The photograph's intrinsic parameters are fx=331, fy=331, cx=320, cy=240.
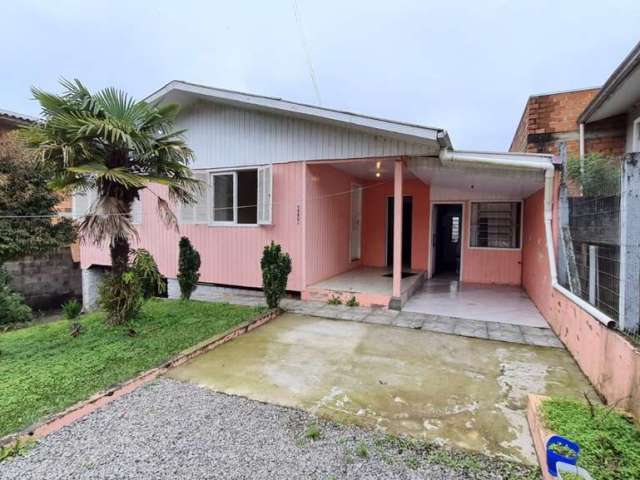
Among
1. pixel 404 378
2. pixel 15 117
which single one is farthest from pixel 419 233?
pixel 15 117

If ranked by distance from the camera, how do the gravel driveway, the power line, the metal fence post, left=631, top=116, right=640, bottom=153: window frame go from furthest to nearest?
the power line → left=631, top=116, right=640, bottom=153: window frame → the metal fence post → the gravel driveway

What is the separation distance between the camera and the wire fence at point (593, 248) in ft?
9.58

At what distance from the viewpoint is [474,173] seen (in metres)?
5.86

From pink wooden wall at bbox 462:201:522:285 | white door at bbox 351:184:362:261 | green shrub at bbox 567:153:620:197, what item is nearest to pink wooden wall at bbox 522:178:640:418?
green shrub at bbox 567:153:620:197

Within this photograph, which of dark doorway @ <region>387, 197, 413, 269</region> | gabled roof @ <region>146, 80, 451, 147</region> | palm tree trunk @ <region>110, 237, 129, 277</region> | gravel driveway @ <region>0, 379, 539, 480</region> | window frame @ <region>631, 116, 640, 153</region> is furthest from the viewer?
dark doorway @ <region>387, 197, 413, 269</region>

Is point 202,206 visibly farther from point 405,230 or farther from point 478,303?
point 478,303

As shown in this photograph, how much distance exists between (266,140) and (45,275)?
327 inches

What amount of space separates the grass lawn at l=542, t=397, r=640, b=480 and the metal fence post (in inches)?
31.9

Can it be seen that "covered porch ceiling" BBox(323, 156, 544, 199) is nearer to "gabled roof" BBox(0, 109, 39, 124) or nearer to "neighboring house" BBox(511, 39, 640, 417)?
"neighboring house" BBox(511, 39, 640, 417)

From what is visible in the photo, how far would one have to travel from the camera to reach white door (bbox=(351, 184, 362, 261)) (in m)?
9.24

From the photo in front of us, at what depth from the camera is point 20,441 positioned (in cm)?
237

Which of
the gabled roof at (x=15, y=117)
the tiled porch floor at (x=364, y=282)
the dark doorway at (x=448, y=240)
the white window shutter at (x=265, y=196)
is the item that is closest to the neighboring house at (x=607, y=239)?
the tiled porch floor at (x=364, y=282)

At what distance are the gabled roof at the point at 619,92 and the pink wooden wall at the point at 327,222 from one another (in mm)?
4848

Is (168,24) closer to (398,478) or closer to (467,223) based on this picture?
(467,223)
